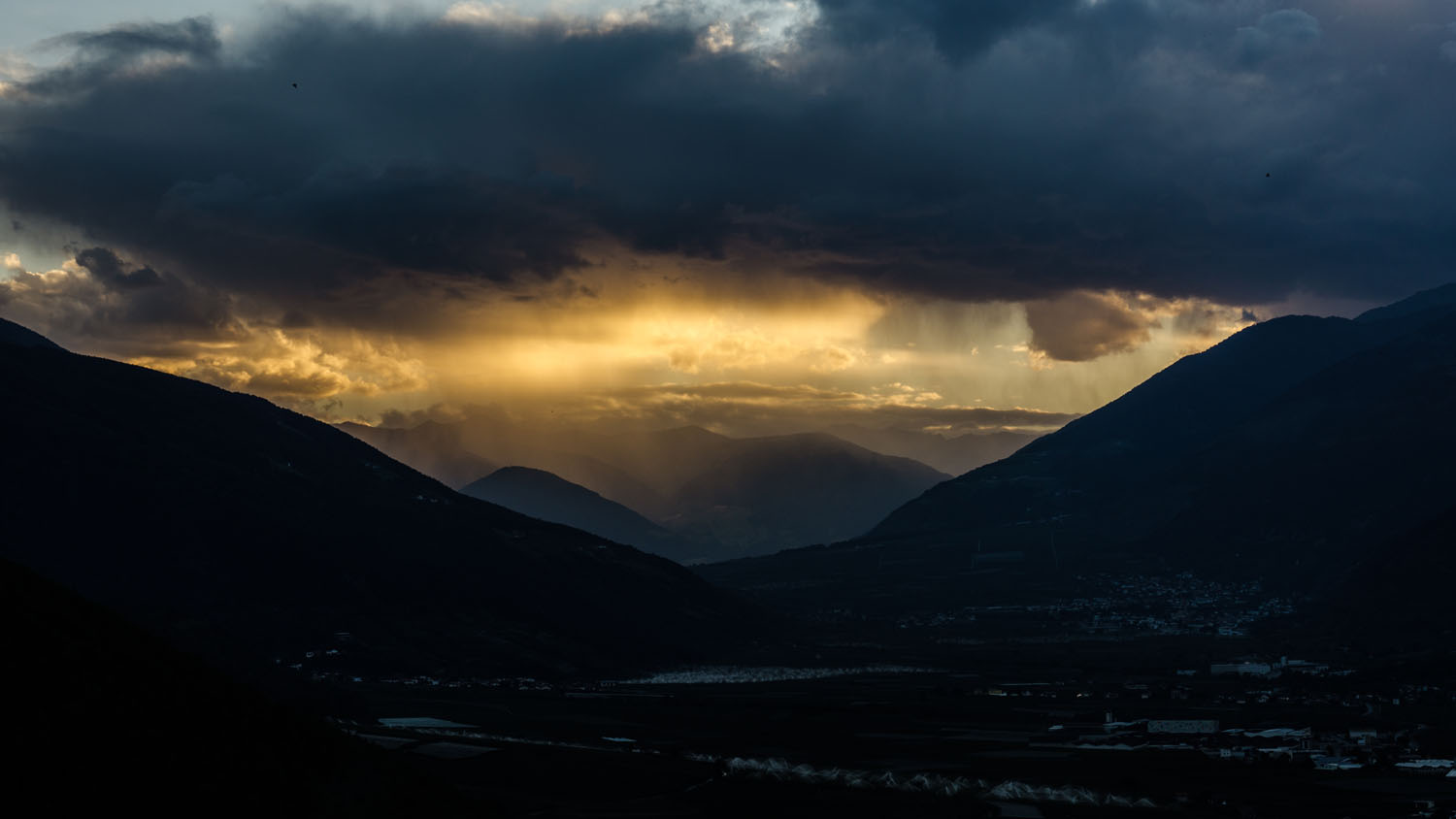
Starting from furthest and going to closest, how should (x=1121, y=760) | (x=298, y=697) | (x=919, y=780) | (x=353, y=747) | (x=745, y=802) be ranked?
(x=298, y=697)
(x=1121, y=760)
(x=919, y=780)
(x=745, y=802)
(x=353, y=747)

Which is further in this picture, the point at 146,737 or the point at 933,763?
the point at 933,763

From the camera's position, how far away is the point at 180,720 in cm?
9525

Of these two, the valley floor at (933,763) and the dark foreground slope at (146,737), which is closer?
the dark foreground slope at (146,737)

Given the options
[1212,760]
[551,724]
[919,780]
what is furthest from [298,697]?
[1212,760]

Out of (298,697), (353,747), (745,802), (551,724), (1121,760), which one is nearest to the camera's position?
(353,747)

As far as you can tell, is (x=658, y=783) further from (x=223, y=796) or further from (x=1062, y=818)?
(x=223, y=796)

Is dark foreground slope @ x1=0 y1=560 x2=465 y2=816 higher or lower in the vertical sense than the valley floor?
A: higher

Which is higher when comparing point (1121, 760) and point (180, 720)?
point (180, 720)

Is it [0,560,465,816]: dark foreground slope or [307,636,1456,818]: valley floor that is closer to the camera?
[0,560,465,816]: dark foreground slope

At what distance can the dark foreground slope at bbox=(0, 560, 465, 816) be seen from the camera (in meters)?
83.9

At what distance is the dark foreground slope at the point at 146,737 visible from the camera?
83.9 meters

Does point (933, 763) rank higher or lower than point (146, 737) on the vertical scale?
lower

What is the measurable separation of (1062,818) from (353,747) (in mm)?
61866

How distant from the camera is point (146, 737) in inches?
3561
